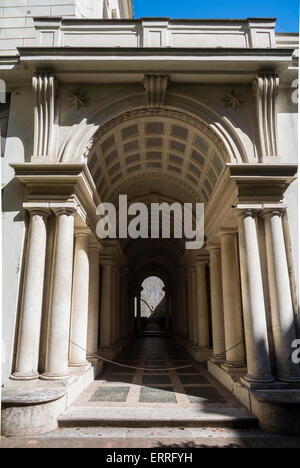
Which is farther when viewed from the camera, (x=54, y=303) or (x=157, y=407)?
(x=54, y=303)

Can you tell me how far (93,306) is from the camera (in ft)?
40.9

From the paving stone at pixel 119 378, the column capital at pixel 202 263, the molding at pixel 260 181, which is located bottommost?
the paving stone at pixel 119 378

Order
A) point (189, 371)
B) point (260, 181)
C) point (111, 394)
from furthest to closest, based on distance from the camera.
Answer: point (189, 371) → point (111, 394) → point (260, 181)

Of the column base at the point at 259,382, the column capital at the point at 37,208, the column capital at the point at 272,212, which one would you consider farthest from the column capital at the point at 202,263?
the column capital at the point at 37,208

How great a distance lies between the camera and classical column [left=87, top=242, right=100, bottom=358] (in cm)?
1213

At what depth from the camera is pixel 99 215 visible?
42.3ft

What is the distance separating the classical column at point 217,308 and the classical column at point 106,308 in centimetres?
572

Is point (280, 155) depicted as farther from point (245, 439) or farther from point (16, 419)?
point (16, 419)

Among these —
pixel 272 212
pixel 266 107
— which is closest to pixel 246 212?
pixel 272 212

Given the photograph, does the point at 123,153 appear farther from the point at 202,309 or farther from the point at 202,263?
the point at 202,309

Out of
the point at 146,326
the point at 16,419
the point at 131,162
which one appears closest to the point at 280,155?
the point at 131,162

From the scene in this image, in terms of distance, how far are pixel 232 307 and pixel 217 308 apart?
84.9 inches

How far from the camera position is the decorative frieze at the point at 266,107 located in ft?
31.5

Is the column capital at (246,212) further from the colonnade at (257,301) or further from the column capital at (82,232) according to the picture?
the column capital at (82,232)
